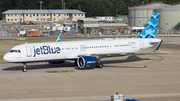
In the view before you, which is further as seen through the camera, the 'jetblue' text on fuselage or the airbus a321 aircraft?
the 'jetblue' text on fuselage

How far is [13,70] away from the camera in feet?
142

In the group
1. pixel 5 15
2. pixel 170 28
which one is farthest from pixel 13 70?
pixel 5 15

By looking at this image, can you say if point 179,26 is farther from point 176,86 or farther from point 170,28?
point 176,86

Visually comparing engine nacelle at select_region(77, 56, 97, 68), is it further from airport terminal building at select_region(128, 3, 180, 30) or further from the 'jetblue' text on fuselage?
airport terminal building at select_region(128, 3, 180, 30)

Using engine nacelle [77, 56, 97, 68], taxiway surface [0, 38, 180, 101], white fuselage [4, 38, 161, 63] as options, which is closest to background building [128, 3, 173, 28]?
taxiway surface [0, 38, 180, 101]

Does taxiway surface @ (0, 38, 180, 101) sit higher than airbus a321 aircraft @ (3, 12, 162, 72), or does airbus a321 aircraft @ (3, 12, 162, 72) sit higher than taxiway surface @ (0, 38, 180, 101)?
airbus a321 aircraft @ (3, 12, 162, 72)

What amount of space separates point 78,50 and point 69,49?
1.68m

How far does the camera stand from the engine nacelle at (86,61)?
4222 centimetres

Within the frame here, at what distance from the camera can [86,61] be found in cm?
4219

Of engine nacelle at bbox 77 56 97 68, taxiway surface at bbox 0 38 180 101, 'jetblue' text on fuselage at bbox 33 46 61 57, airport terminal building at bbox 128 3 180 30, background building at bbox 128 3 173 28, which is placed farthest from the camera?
background building at bbox 128 3 173 28

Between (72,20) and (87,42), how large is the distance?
14415 cm

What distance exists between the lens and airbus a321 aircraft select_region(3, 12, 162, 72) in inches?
1599

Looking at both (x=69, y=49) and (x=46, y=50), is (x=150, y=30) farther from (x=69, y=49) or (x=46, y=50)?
(x=46, y=50)

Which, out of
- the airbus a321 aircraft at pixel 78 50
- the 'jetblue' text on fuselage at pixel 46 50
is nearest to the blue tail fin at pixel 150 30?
the airbus a321 aircraft at pixel 78 50
